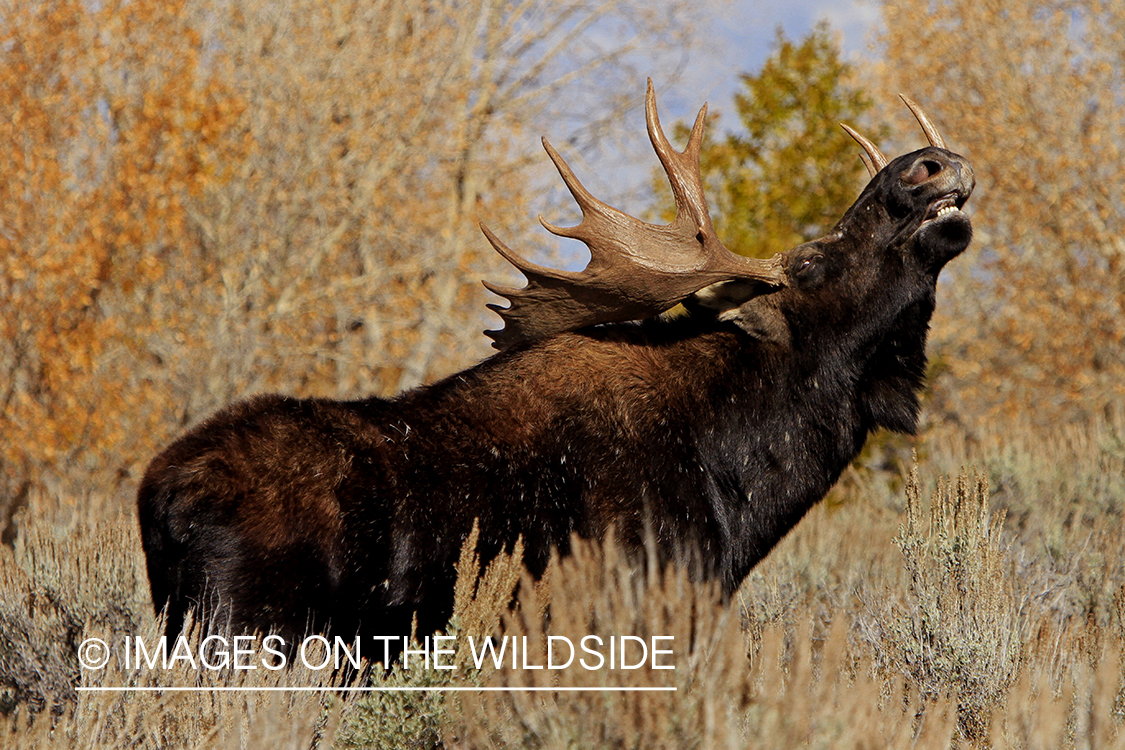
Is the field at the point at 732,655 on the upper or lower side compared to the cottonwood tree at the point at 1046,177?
lower

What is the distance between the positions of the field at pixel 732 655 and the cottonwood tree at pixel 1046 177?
7871 millimetres

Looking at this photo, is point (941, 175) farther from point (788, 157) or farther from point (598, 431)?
point (788, 157)

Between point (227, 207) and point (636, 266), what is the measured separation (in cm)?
795

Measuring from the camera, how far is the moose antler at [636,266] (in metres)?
4.09

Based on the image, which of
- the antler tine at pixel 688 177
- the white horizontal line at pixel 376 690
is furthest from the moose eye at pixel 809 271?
the white horizontal line at pixel 376 690

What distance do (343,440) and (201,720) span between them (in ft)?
2.95

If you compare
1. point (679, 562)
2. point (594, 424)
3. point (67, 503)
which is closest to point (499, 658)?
point (679, 562)

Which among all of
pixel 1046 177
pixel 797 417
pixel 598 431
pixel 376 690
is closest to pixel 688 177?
pixel 797 417

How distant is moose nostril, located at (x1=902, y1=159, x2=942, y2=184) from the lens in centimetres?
404

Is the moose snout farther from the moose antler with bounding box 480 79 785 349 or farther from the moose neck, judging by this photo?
the moose antler with bounding box 480 79 785 349

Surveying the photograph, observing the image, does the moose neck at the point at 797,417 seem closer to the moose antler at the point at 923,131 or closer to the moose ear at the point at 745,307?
the moose ear at the point at 745,307

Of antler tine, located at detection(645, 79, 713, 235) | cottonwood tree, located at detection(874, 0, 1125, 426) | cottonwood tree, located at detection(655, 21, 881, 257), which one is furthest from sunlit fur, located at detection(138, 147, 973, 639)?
cottonwood tree, located at detection(874, 0, 1125, 426)

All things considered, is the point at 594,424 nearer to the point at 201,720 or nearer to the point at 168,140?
the point at 201,720

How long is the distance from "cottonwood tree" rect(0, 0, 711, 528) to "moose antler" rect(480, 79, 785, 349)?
592 centimetres
